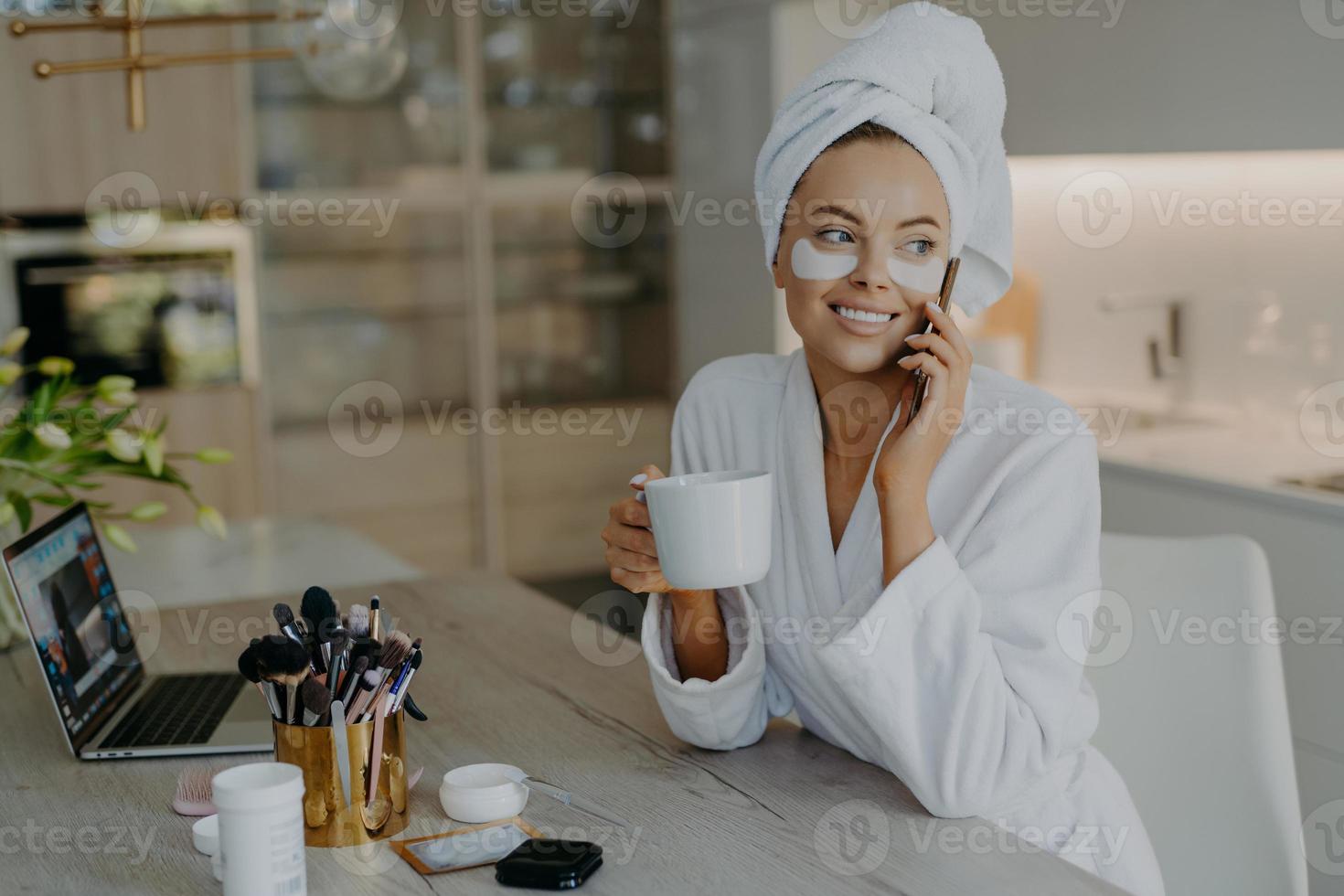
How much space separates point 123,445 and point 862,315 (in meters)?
0.94

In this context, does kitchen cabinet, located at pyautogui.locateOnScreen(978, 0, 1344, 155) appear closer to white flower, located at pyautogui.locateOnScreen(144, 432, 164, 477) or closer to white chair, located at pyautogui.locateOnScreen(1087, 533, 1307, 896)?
white chair, located at pyautogui.locateOnScreen(1087, 533, 1307, 896)

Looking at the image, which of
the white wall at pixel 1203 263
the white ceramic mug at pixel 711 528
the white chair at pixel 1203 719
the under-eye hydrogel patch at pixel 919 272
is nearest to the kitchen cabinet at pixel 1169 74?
the white wall at pixel 1203 263

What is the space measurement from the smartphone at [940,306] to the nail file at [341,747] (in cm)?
54

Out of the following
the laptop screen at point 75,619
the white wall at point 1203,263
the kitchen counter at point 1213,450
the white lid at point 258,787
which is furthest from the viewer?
the white wall at point 1203,263

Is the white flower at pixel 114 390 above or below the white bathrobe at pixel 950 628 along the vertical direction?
above

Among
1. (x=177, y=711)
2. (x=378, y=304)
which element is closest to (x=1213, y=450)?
(x=177, y=711)

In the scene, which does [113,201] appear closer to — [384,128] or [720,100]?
[384,128]

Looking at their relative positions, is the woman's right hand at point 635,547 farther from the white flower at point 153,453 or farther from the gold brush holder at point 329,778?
the white flower at point 153,453

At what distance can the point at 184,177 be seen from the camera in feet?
12.3

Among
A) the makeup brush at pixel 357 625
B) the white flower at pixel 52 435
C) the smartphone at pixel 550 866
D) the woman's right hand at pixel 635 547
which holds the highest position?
the white flower at pixel 52 435

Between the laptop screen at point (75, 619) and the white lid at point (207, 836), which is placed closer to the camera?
the white lid at point (207, 836)

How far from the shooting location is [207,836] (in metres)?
1.13

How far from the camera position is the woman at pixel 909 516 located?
3.88 ft

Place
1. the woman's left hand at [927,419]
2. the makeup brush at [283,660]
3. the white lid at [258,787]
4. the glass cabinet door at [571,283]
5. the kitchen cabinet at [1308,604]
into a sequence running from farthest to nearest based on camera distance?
the glass cabinet door at [571,283]
the kitchen cabinet at [1308,604]
the woman's left hand at [927,419]
the makeup brush at [283,660]
the white lid at [258,787]
